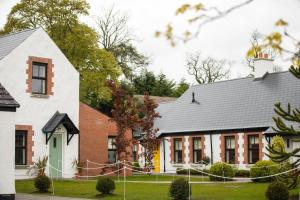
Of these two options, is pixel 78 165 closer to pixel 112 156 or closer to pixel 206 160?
pixel 112 156

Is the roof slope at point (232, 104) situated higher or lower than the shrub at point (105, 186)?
higher

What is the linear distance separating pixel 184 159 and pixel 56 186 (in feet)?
51.3

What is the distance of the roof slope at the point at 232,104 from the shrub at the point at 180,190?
53.9 feet

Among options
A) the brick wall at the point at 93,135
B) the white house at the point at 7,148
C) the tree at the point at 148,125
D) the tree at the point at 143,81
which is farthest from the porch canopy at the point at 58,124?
the tree at the point at 143,81

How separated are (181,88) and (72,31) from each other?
86.6ft

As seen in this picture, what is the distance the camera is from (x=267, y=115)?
113 feet

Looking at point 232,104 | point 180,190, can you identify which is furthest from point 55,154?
point 232,104

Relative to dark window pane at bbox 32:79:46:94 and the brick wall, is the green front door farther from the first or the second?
dark window pane at bbox 32:79:46:94

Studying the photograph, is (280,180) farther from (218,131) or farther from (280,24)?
(218,131)

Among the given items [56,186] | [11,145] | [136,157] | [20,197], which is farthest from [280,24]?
[136,157]

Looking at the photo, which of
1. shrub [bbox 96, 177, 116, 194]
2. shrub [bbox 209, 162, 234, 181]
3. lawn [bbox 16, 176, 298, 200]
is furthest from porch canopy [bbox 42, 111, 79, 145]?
shrub [bbox 96, 177, 116, 194]

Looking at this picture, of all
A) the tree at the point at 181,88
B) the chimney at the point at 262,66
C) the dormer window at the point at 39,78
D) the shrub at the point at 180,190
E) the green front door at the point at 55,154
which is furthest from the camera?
the tree at the point at 181,88

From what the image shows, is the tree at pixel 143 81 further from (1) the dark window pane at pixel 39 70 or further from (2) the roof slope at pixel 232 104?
(1) the dark window pane at pixel 39 70

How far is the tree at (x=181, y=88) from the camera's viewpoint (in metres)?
66.2
